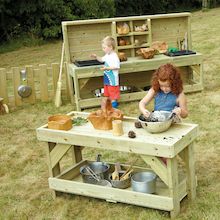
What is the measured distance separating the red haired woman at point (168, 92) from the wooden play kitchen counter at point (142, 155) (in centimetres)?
20

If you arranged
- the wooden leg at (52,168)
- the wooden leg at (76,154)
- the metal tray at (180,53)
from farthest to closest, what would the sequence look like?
the metal tray at (180,53), the wooden leg at (76,154), the wooden leg at (52,168)

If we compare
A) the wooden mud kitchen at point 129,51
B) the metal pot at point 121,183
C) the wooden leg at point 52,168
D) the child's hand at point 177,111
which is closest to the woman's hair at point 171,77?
the child's hand at point 177,111

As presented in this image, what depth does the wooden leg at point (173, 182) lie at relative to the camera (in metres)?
4.09

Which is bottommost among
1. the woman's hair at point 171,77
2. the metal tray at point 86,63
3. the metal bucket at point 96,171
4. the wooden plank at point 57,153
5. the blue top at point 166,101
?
the metal bucket at point 96,171

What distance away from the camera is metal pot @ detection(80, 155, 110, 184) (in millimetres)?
4770

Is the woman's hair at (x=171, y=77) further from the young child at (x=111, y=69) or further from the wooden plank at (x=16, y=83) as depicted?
the wooden plank at (x=16, y=83)

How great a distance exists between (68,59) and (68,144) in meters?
4.05

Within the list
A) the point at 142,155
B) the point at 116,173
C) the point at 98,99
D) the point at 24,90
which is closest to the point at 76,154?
the point at 116,173

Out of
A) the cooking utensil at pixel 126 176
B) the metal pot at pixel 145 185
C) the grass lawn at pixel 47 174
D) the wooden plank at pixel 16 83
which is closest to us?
the metal pot at pixel 145 185

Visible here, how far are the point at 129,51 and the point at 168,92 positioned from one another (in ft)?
14.4

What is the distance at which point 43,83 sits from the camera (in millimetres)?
8836

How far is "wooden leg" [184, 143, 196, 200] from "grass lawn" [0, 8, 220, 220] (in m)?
0.09

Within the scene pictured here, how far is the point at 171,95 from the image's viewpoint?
4.66 meters

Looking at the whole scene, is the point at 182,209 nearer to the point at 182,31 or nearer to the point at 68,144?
the point at 68,144
